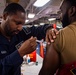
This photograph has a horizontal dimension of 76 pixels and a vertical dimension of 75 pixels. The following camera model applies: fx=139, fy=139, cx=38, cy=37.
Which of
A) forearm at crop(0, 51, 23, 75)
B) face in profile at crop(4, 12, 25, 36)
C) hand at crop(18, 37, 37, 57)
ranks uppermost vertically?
face in profile at crop(4, 12, 25, 36)

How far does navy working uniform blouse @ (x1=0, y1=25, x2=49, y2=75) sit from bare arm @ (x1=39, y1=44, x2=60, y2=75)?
0.88 feet

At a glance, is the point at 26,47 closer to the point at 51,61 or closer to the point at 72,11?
the point at 51,61

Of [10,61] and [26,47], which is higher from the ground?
[26,47]

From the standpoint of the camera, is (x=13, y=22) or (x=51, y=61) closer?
(x=51, y=61)

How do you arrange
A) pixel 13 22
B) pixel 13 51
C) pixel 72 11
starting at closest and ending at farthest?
pixel 72 11 < pixel 13 22 < pixel 13 51

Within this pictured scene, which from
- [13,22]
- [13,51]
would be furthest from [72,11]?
[13,51]

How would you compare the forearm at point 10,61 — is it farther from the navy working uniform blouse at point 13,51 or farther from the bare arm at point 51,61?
the bare arm at point 51,61

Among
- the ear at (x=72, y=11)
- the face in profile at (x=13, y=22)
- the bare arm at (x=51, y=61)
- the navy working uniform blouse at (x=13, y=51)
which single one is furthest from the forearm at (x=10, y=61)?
the ear at (x=72, y=11)

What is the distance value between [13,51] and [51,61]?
658 millimetres

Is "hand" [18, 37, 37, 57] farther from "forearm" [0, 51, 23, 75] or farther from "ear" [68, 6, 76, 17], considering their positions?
"ear" [68, 6, 76, 17]

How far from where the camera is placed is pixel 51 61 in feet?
3.78

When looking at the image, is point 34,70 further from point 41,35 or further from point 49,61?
point 49,61

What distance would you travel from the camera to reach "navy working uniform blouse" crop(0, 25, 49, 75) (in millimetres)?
1285

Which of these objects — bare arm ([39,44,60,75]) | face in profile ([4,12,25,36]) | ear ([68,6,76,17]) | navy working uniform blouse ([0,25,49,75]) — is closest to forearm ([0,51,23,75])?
navy working uniform blouse ([0,25,49,75])
